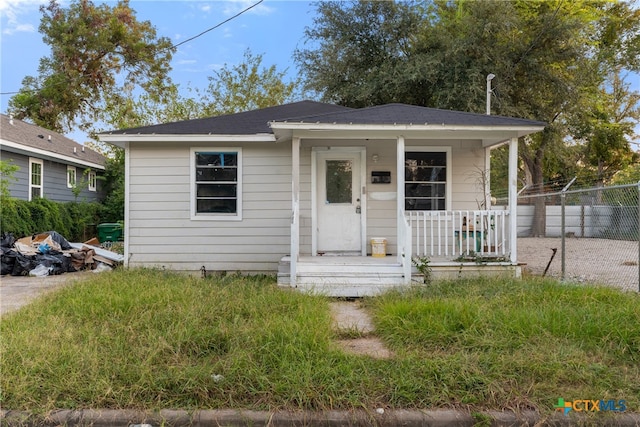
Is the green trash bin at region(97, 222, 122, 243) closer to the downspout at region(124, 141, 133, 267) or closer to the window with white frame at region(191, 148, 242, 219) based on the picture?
the downspout at region(124, 141, 133, 267)

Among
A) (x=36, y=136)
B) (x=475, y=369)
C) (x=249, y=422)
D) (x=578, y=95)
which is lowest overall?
(x=249, y=422)

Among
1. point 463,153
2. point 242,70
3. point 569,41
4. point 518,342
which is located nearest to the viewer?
point 518,342

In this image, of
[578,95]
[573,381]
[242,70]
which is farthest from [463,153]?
[242,70]

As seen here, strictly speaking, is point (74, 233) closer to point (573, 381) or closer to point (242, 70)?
point (242, 70)

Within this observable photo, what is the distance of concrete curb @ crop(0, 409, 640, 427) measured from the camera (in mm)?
2648

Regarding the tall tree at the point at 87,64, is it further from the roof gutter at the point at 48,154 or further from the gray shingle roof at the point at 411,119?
the gray shingle roof at the point at 411,119

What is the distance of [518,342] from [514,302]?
126 cm

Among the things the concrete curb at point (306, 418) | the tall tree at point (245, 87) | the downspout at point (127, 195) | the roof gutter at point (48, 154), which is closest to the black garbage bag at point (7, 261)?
the downspout at point (127, 195)

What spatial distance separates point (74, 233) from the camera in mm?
13164

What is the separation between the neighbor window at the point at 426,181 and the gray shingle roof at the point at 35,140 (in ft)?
33.9

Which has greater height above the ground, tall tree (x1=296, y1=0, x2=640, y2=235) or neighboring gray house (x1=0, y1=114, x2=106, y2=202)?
tall tree (x1=296, y1=0, x2=640, y2=235)

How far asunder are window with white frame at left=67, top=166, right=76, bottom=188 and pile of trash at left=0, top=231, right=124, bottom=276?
240 inches

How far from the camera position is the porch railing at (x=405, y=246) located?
234 inches

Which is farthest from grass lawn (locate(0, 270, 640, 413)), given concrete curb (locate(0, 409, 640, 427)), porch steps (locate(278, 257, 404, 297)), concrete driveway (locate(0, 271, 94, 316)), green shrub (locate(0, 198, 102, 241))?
green shrub (locate(0, 198, 102, 241))
